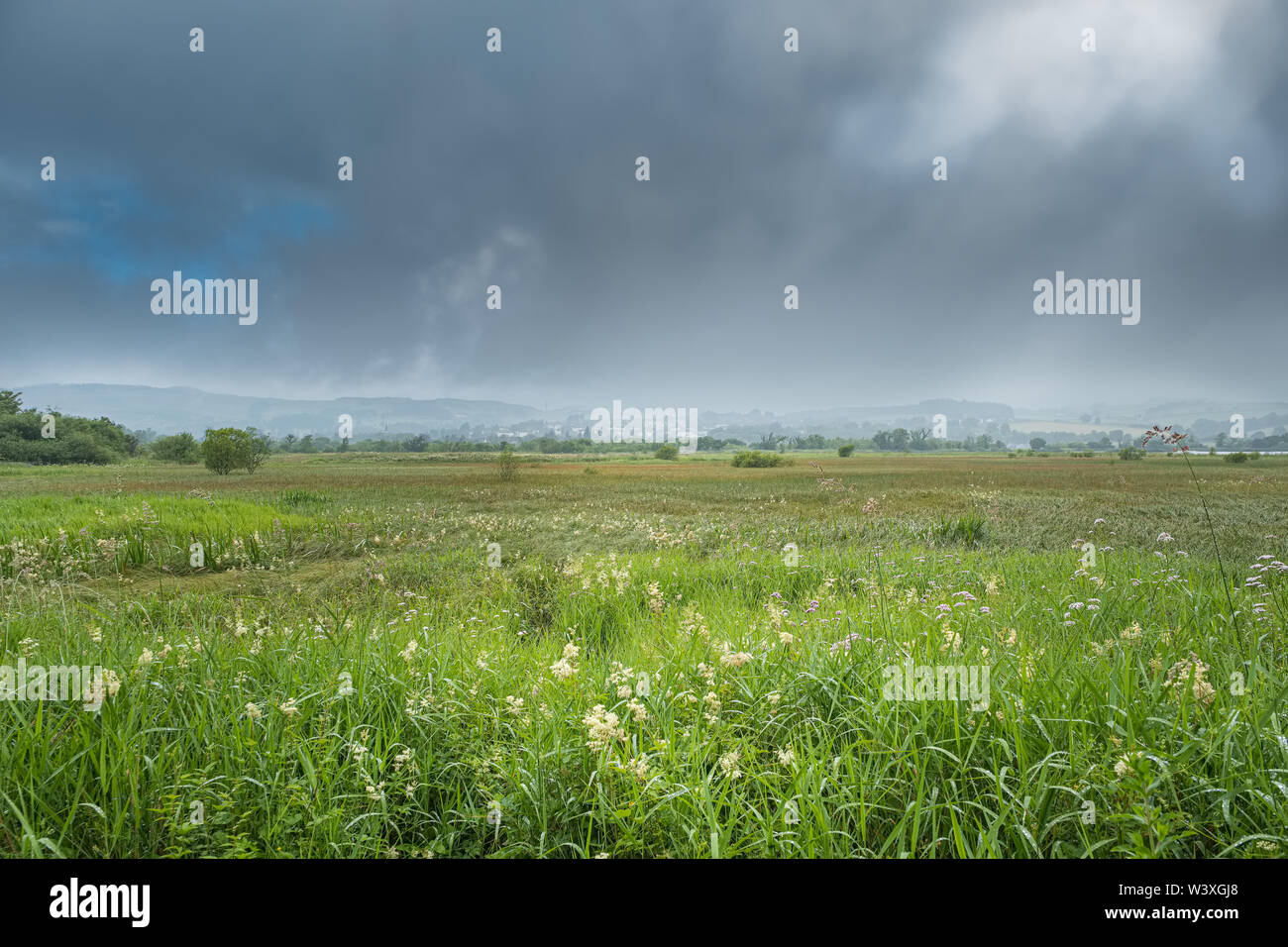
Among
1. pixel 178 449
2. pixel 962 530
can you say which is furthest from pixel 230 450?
pixel 962 530

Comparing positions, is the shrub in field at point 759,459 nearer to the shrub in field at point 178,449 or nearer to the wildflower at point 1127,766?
the shrub in field at point 178,449

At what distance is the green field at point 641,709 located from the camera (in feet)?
7.26

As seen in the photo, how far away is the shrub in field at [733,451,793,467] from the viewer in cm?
1941

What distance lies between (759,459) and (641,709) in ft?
58.7

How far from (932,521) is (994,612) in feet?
16.8

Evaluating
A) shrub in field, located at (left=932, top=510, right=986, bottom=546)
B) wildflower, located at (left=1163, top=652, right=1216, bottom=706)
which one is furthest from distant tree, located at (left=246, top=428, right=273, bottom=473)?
wildflower, located at (left=1163, top=652, right=1216, bottom=706)

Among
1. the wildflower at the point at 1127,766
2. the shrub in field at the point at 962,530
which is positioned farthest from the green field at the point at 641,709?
the shrub in field at the point at 962,530

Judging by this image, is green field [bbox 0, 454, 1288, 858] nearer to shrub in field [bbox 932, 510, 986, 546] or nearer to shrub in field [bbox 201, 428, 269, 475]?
shrub in field [bbox 932, 510, 986, 546]

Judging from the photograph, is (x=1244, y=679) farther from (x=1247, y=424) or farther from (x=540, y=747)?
(x=1247, y=424)

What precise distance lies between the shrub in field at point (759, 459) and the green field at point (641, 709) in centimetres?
1202

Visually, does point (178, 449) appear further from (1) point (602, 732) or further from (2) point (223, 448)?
(1) point (602, 732)

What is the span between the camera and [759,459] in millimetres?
19766

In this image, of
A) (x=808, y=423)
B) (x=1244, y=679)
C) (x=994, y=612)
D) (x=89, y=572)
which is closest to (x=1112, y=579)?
(x=994, y=612)

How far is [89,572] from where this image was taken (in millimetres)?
6262
